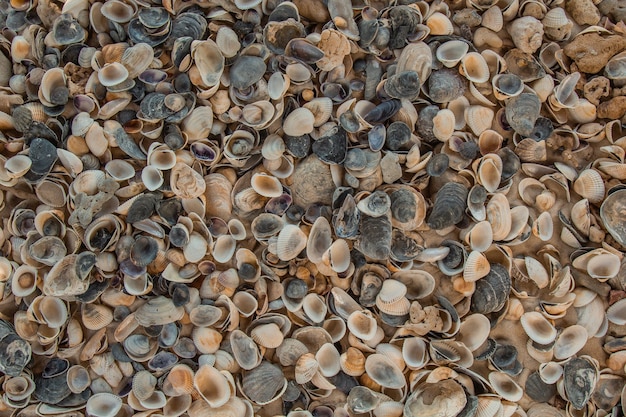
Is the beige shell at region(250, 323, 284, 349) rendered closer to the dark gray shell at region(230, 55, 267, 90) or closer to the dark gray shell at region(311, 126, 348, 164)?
the dark gray shell at region(311, 126, 348, 164)

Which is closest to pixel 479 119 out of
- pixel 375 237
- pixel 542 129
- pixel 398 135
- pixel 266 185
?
pixel 542 129

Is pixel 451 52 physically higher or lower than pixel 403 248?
higher

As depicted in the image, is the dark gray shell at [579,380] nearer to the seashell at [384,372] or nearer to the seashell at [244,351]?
the seashell at [384,372]

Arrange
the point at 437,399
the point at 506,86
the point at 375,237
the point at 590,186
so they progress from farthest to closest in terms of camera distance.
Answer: the point at 506,86 < the point at 590,186 < the point at 375,237 < the point at 437,399

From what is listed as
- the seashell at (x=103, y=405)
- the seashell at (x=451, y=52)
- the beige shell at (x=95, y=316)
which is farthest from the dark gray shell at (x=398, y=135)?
the seashell at (x=103, y=405)

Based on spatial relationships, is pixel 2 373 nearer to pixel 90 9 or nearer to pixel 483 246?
pixel 90 9

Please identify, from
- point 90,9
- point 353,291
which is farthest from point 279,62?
point 353,291

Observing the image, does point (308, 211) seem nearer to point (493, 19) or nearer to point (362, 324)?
point (362, 324)
